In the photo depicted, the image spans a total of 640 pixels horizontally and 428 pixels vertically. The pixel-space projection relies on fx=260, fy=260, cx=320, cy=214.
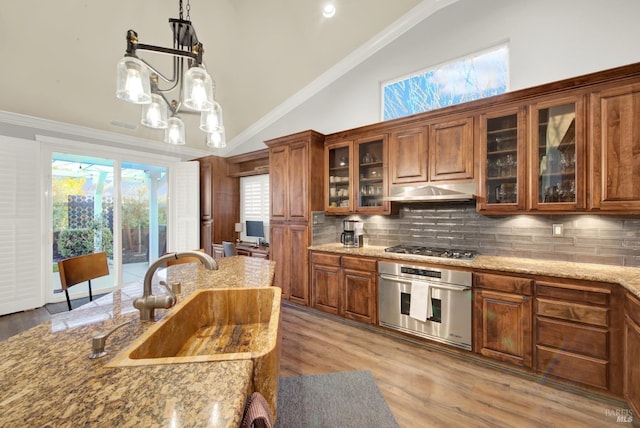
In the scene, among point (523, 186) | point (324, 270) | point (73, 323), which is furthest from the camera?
point (324, 270)

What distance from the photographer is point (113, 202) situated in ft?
14.8

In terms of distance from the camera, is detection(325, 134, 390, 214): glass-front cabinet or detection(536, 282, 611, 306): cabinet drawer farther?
detection(325, 134, 390, 214): glass-front cabinet

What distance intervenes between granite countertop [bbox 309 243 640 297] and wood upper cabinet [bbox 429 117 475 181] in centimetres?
89

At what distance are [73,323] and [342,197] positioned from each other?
10.00 feet

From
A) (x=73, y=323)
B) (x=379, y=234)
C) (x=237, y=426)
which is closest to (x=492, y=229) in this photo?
(x=379, y=234)

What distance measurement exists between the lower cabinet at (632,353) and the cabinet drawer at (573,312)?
0.12 metres

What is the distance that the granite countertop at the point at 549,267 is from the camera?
1888 millimetres

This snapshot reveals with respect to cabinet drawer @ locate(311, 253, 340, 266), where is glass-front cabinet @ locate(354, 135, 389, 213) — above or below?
above

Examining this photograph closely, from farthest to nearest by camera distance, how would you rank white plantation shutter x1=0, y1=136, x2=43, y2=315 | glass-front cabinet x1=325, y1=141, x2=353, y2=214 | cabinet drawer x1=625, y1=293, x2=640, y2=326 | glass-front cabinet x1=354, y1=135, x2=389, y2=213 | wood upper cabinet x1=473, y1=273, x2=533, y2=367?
glass-front cabinet x1=325, y1=141, x2=353, y2=214 < white plantation shutter x1=0, y1=136, x2=43, y2=315 < glass-front cabinet x1=354, y1=135, x2=389, y2=213 < wood upper cabinet x1=473, y1=273, x2=533, y2=367 < cabinet drawer x1=625, y1=293, x2=640, y2=326

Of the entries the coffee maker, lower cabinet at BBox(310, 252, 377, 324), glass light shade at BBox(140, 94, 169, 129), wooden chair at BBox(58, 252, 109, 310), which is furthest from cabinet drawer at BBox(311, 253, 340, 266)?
glass light shade at BBox(140, 94, 169, 129)

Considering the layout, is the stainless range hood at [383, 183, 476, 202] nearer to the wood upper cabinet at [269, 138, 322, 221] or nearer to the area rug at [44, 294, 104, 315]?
the wood upper cabinet at [269, 138, 322, 221]

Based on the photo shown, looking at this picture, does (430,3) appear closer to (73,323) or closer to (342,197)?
(342,197)

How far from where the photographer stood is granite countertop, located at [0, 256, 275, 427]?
569 millimetres

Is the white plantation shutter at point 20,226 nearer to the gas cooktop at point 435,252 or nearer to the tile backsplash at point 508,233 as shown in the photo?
the tile backsplash at point 508,233
